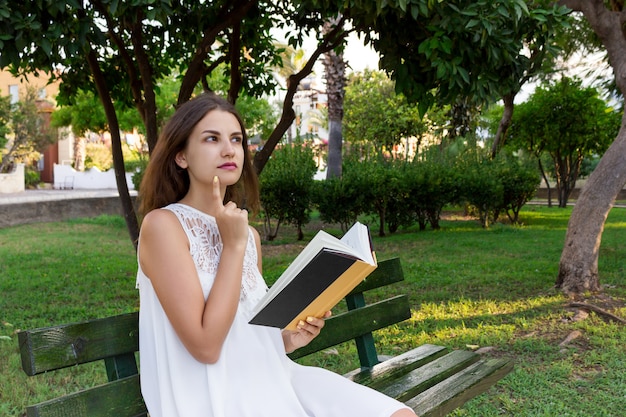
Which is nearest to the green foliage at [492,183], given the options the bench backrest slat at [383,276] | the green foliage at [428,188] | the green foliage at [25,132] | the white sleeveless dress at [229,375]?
the green foliage at [428,188]

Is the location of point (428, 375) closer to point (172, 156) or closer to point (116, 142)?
point (172, 156)

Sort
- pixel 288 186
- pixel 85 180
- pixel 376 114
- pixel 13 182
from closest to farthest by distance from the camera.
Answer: pixel 288 186, pixel 13 182, pixel 376 114, pixel 85 180

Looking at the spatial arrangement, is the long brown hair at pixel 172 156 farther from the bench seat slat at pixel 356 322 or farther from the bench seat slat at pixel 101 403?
the bench seat slat at pixel 356 322

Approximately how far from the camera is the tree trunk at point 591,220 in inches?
244

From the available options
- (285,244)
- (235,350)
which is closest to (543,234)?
(285,244)

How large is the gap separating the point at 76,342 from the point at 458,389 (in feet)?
5.59

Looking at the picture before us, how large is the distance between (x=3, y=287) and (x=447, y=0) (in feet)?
19.4

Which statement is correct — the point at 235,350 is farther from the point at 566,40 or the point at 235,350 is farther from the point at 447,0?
the point at 566,40

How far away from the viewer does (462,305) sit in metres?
6.28

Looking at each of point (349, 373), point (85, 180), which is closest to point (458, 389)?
point (349, 373)

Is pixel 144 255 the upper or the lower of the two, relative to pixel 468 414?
upper

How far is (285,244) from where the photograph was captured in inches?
456

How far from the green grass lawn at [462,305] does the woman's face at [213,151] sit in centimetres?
239

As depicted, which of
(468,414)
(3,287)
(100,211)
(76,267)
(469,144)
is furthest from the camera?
(100,211)
